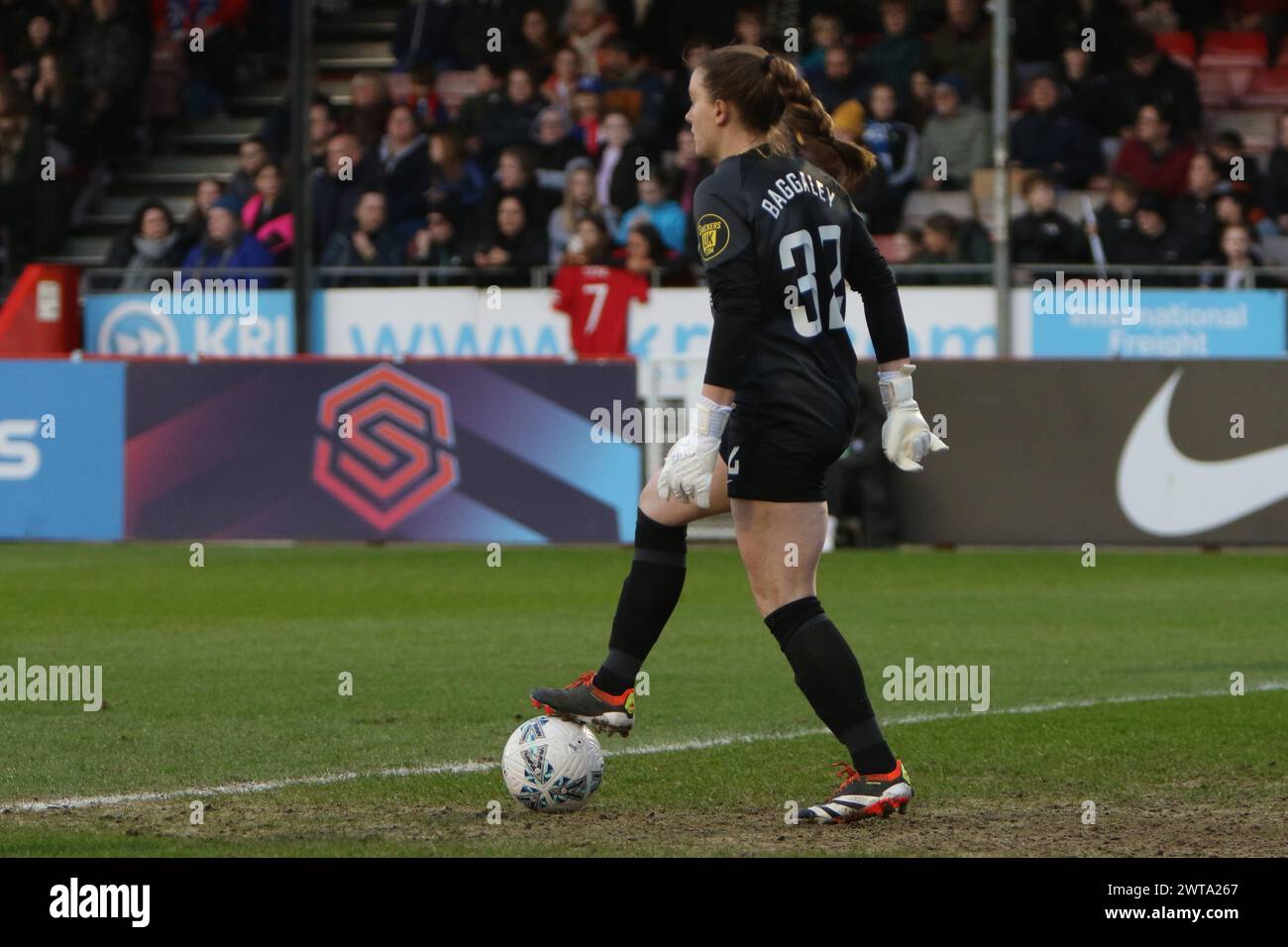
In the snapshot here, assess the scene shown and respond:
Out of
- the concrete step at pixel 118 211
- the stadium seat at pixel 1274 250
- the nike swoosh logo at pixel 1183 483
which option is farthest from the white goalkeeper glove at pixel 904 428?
the concrete step at pixel 118 211

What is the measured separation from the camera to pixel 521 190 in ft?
68.2

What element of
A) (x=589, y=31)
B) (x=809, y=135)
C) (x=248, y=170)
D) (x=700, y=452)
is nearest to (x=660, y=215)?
(x=589, y=31)

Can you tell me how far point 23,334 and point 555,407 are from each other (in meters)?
6.46

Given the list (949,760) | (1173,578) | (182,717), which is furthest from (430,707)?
(1173,578)

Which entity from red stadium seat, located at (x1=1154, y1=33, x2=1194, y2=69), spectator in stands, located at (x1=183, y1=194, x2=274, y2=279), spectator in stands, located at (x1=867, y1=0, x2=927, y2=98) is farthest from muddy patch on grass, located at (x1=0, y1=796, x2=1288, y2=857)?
red stadium seat, located at (x1=1154, y1=33, x2=1194, y2=69)

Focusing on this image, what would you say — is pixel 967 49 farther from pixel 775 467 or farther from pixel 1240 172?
pixel 775 467

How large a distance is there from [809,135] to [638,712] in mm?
3043

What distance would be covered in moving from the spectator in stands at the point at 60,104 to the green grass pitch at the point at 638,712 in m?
9.99

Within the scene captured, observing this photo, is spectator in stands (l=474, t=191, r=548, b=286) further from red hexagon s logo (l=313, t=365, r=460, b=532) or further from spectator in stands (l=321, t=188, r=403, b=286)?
red hexagon s logo (l=313, t=365, r=460, b=532)

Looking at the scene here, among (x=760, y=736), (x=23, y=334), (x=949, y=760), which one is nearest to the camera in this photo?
(x=949, y=760)

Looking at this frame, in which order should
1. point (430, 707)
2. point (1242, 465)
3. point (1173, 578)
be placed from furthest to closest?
point (1242, 465), point (1173, 578), point (430, 707)

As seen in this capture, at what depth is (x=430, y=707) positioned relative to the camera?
9.07 m

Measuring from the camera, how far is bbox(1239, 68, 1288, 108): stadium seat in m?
22.3
